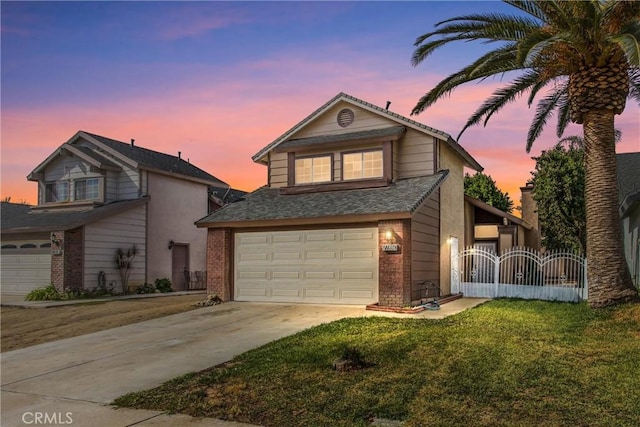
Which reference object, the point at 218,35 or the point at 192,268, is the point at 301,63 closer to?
the point at 218,35

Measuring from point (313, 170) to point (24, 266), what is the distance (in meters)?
13.7

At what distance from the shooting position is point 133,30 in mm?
15078

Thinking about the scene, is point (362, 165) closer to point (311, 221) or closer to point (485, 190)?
point (311, 221)

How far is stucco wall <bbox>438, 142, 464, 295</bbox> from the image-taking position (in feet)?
60.1

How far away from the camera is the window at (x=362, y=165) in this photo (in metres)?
18.3

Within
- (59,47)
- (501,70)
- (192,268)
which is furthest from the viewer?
(192,268)

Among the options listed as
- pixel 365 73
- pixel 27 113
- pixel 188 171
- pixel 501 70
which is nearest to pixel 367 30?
pixel 365 73

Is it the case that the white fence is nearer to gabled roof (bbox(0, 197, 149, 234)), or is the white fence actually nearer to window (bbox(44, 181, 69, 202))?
gabled roof (bbox(0, 197, 149, 234))

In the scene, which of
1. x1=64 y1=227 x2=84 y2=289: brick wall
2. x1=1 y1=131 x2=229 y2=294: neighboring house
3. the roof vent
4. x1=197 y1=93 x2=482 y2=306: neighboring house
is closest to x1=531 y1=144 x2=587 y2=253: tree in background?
x1=197 y1=93 x2=482 y2=306: neighboring house

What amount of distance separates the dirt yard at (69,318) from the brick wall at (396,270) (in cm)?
618

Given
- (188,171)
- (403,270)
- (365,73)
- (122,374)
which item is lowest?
(122,374)

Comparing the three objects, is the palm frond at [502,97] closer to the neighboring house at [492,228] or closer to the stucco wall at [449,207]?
the stucco wall at [449,207]

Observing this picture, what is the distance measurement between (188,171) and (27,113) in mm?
9819

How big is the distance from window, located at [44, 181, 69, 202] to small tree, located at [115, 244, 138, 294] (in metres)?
4.38
